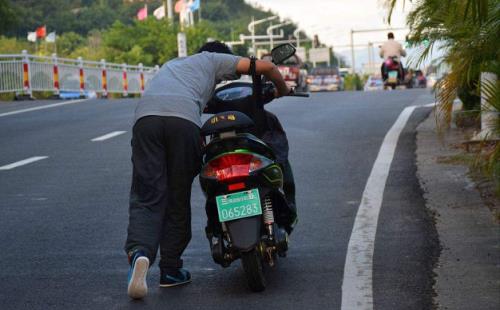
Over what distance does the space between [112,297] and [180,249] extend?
19.9 inches

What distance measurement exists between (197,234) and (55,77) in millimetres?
31410

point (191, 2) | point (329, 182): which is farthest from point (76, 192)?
point (191, 2)

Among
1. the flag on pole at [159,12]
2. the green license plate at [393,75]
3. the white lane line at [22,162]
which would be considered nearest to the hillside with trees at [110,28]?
the flag on pole at [159,12]

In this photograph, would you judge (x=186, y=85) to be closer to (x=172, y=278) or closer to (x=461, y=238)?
(x=172, y=278)

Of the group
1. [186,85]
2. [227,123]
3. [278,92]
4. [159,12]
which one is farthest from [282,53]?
[159,12]

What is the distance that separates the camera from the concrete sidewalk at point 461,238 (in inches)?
263

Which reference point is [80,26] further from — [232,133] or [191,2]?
[232,133]

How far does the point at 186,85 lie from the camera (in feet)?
23.4

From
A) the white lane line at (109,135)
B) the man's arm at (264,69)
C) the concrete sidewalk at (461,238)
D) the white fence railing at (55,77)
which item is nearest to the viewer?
the concrete sidewalk at (461,238)

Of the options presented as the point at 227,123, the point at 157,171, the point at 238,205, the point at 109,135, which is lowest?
the point at 109,135

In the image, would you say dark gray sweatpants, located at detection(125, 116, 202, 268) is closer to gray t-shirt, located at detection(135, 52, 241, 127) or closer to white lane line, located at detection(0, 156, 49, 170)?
gray t-shirt, located at detection(135, 52, 241, 127)

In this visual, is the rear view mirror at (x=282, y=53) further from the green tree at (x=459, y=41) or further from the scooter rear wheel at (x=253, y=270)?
the scooter rear wheel at (x=253, y=270)

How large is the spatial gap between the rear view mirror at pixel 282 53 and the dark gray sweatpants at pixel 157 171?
0.73m

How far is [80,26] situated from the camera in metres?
161
